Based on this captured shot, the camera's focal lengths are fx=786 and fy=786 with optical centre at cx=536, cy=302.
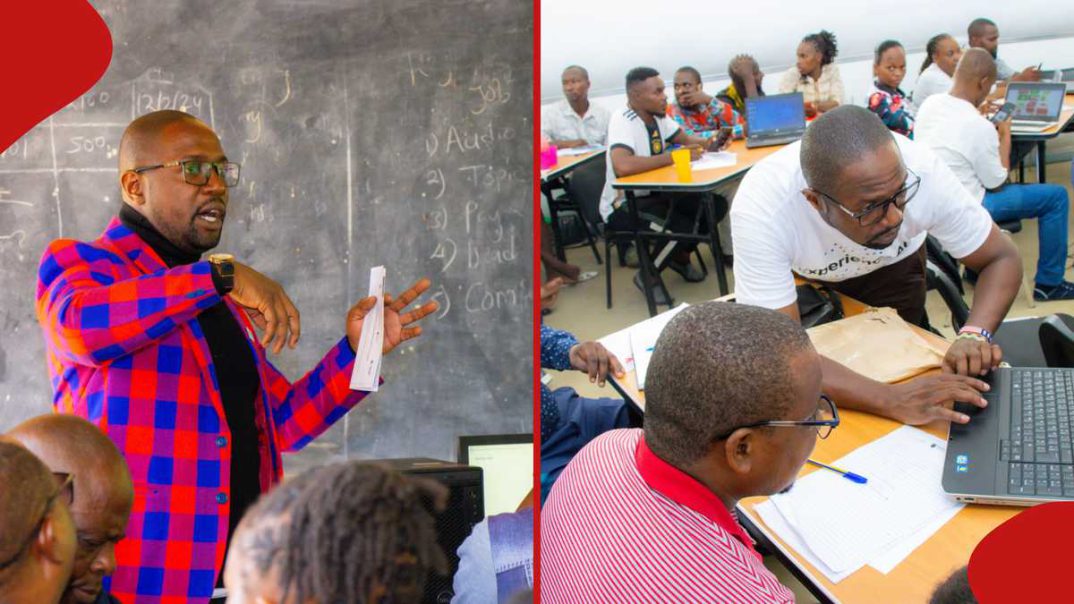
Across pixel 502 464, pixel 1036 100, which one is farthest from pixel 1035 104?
pixel 502 464

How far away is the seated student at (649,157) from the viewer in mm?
4090

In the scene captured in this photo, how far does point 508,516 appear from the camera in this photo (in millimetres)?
863

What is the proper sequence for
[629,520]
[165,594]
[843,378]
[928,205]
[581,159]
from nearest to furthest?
[165,594] → [629,520] → [843,378] → [928,205] → [581,159]

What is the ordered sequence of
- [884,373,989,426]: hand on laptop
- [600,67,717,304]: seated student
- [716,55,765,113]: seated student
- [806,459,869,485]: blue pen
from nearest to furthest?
[806,459,869,485]: blue pen < [884,373,989,426]: hand on laptop < [600,67,717,304]: seated student < [716,55,765,113]: seated student

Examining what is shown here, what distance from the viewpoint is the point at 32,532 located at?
503 millimetres

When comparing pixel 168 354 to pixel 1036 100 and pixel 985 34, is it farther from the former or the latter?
pixel 985 34

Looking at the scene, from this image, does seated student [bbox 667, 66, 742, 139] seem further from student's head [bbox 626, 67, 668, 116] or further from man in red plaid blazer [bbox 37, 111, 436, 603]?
man in red plaid blazer [bbox 37, 111, 436, 603]

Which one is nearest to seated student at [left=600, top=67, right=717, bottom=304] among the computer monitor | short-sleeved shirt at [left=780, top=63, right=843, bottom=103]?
short-sleeved shirt at [left=780, top=63, right=843, bottom=103]

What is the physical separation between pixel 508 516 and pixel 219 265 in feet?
1.36

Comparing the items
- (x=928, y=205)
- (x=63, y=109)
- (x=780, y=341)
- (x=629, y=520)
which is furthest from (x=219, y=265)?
(x=928, y=205)

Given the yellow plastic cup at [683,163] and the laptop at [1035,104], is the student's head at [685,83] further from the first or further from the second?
the laptop at [1035,104]

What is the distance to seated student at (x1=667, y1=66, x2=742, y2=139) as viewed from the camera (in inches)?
203

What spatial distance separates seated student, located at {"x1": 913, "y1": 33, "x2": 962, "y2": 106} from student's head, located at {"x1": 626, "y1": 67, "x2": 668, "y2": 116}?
202 cm

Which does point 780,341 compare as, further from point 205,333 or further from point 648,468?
point 205,333
